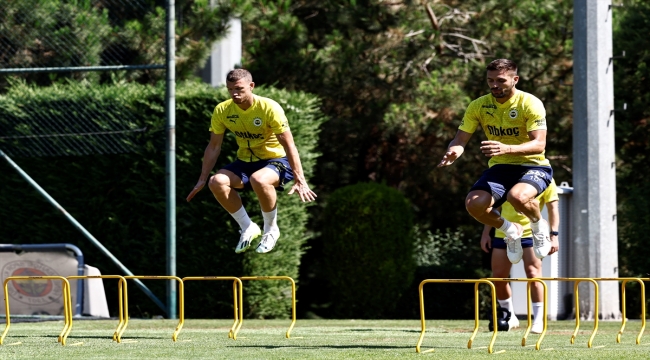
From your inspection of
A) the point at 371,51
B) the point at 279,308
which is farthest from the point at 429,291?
the point at 371,51

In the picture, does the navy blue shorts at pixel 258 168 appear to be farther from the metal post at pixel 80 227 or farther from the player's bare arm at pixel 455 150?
the metal post at pixel 80 227

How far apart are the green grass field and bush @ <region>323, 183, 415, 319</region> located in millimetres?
3993

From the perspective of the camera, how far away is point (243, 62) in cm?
2006

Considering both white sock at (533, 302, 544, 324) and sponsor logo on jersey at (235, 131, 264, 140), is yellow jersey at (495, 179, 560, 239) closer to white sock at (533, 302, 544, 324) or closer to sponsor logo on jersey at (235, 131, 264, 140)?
white sock at (533, 302, 544, 324)

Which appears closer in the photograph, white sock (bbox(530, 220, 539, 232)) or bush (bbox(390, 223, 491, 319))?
white sock (bbox(530, 220, 539, 232))

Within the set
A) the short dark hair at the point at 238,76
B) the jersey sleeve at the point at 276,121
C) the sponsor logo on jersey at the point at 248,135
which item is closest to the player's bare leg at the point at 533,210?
the jersey sleeve at the point at 276,121

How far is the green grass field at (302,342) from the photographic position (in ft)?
27.1

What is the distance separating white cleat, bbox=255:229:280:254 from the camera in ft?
35.7

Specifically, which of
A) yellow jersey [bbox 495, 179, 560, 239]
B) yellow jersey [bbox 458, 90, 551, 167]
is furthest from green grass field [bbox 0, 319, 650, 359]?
yellow jersey [bbox 458, 90, 551, 167]

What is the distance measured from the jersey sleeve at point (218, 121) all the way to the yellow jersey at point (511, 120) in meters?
2.24

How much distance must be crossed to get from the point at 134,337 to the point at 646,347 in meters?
4.48

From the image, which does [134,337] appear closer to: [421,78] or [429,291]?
[429,291]

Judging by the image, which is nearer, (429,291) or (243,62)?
(429,291)

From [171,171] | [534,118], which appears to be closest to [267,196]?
[534,118]
